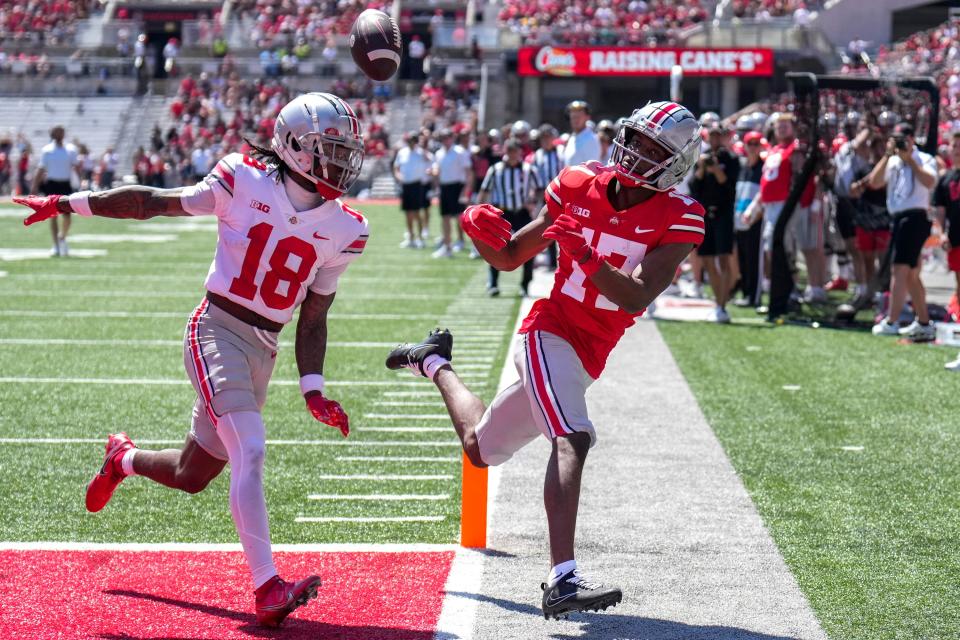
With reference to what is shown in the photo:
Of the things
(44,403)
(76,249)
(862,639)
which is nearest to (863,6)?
(76,249)

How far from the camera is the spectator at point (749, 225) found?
13.5 m

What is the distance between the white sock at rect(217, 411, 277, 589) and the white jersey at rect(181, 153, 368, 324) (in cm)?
45

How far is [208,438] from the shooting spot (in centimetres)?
471

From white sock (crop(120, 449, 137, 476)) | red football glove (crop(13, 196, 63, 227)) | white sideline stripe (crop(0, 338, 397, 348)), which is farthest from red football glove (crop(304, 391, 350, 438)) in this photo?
white sideline stripe (crop(0, 338, 397, 348))

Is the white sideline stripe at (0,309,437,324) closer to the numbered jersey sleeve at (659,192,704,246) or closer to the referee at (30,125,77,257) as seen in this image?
the referee at (30,125,77,257)

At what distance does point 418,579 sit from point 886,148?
884 centimetres

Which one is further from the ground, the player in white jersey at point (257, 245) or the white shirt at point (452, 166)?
the player in white jersey at point (257, 245)

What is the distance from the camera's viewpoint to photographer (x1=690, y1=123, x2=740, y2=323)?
490 inches

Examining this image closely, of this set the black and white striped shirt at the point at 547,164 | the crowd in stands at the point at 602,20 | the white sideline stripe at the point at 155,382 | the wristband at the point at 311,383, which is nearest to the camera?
the wristband at the point at 311,383

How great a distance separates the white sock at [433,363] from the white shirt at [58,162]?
14734mm

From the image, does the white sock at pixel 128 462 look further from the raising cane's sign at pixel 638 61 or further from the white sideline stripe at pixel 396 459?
the raising cane's sign at pixel 638 61

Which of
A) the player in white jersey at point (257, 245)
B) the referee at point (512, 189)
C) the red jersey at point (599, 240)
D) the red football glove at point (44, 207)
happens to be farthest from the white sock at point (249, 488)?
the referee at point (512, 189)

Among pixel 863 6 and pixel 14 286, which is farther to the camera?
pixel 863 6

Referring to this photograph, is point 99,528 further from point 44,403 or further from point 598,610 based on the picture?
point 44,403
